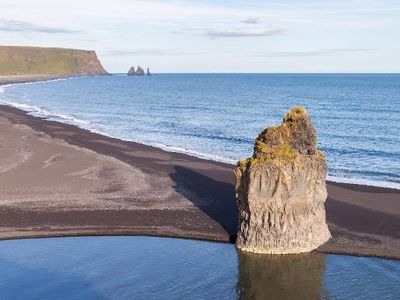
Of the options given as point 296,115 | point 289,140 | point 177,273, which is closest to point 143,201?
point 177,273

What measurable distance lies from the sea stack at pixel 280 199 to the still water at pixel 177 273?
97cm

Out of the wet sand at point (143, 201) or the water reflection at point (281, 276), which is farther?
the wet sand at point (143, 201)

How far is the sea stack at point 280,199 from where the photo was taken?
30.9m

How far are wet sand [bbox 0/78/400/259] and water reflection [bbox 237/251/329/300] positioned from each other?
8.35 feet

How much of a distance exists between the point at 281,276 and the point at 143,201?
15059mm

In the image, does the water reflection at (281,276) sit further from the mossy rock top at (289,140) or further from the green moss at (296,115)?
the green moss at (296,115)

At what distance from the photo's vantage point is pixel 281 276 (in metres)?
28.2

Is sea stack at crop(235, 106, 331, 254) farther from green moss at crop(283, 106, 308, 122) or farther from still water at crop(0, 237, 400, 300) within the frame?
green moss at crop(283, 106, 308, 122)

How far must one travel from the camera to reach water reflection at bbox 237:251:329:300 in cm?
2617

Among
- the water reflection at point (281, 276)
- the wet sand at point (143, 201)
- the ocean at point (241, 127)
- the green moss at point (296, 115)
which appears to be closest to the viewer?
the water reflection at point (281, 276)

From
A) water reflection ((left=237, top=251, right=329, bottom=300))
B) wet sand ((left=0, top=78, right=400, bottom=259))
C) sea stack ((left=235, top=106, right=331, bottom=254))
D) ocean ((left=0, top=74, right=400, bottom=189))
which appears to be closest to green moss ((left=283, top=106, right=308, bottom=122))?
sea stack ((left=235, top=106, right=331, bottom=254))

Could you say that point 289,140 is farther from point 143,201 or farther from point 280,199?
point 143,201

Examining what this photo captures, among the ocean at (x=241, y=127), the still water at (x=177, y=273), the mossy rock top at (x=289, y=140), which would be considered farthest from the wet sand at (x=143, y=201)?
the ocean at (x=241, y=127)

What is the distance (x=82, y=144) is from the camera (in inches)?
2613
